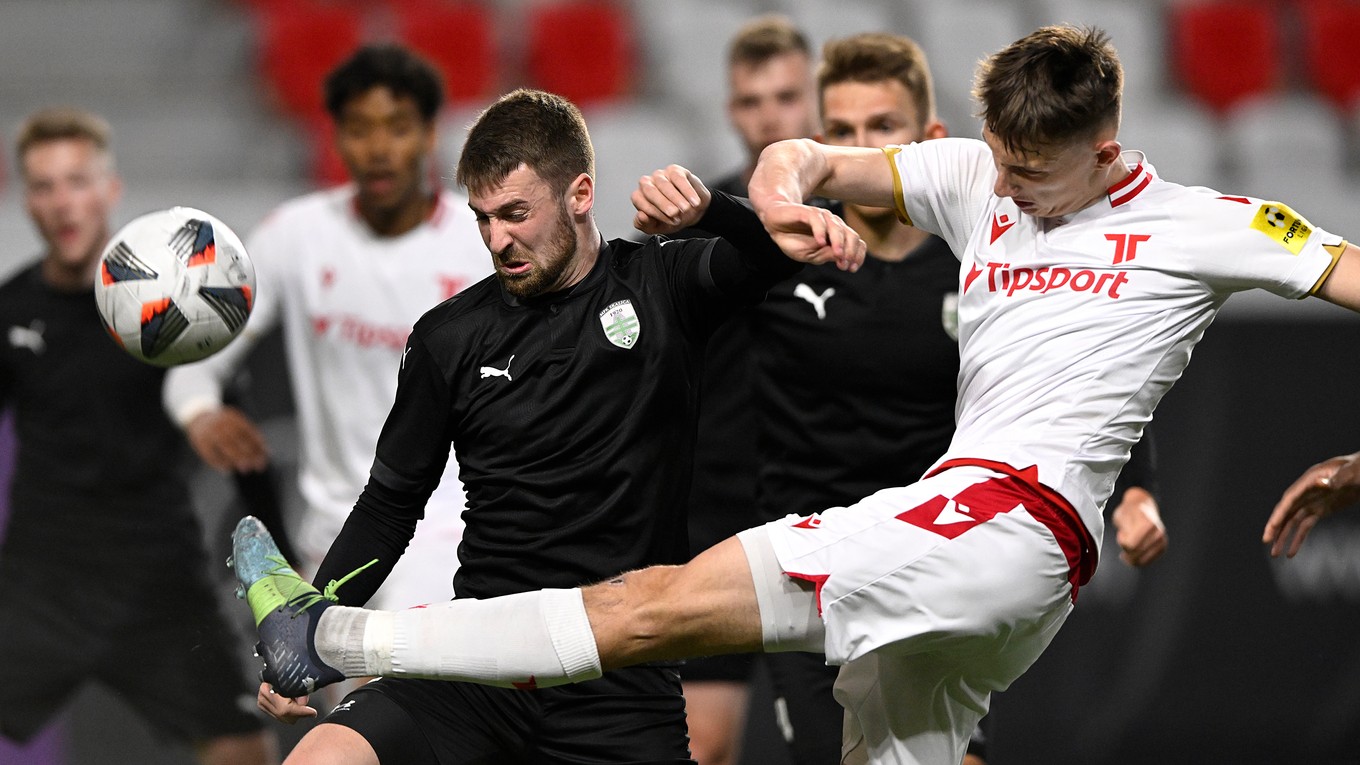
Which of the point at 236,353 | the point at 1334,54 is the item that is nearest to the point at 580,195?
the point at 236,353

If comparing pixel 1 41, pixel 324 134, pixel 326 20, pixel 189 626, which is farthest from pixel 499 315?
pixel 1 41

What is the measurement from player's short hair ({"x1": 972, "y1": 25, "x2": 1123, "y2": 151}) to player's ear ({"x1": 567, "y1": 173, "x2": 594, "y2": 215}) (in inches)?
37.1

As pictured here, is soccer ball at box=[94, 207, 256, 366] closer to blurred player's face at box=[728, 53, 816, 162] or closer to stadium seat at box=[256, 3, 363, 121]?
blurred player's face at box=[728, 53, 816, 162]

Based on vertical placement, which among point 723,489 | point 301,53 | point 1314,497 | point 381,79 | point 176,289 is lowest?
point 723,489

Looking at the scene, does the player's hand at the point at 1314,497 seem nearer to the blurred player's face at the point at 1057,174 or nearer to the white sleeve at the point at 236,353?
the blurred player's face at the point at 1057,174

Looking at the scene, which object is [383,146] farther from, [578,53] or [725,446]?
[578,53]

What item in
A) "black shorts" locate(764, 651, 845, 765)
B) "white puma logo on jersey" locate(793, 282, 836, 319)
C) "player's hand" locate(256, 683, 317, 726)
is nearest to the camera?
"player's hand" locate(256, 683, 317, 726)

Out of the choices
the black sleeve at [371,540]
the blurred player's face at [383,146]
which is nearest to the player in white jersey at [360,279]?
the blurred player's face at [383,146]

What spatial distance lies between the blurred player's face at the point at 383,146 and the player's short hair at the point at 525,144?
1.79 metres

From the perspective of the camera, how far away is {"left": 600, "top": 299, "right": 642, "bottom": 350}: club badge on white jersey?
139 inches

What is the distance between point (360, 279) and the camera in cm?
537

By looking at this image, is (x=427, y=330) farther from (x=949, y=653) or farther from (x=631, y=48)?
(x=631, y=48)

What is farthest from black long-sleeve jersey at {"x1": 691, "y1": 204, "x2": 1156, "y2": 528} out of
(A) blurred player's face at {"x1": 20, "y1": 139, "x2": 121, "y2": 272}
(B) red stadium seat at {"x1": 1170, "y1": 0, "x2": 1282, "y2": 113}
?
(B) red stadium seat at {"x1": 1170, "y1": 0, "x2": 1282, "y2": 113}

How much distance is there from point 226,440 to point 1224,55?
25.0 ft
